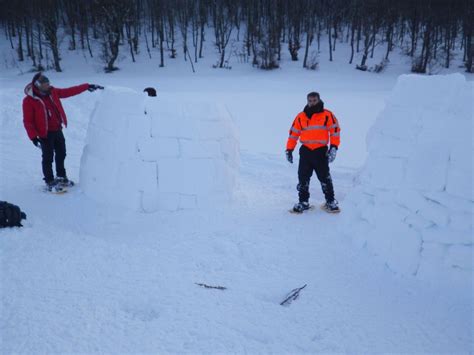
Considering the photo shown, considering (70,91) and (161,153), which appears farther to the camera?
(70,91)

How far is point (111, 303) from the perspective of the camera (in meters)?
2.41

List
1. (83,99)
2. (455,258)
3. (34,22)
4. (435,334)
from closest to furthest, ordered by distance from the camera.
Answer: (435,334) → (455,258) → (83,99) → (34,22)

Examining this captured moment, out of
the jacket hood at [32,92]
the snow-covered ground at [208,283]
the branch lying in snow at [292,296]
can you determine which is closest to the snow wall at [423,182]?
the snow-covered ground at [208,283]

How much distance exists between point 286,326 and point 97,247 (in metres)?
1.71

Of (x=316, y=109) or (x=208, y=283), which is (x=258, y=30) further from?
(x=208, y=283)

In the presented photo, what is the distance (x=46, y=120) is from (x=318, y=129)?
2.93 meters

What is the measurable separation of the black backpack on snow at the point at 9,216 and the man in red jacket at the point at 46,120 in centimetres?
105

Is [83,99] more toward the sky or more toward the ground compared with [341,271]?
more toward the sky

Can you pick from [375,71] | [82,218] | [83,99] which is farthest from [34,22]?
[82,218]

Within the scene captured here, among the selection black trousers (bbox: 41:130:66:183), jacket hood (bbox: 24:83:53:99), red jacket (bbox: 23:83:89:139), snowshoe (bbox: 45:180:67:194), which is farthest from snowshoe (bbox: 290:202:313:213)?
jacket hood (bbox: 24:83:53:99)

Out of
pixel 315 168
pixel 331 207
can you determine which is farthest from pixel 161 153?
pixel 331 207

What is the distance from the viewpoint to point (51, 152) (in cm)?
437

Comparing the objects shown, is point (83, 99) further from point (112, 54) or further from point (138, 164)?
point (112, 54)

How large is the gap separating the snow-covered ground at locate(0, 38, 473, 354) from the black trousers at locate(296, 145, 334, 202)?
0.81 feet
